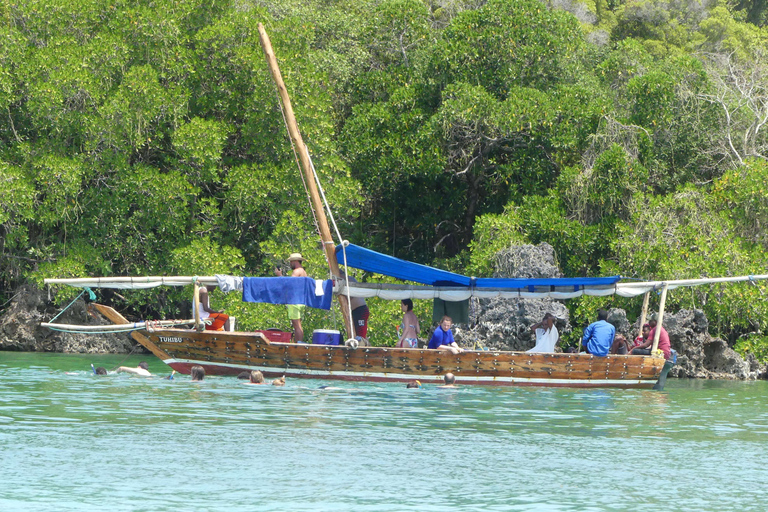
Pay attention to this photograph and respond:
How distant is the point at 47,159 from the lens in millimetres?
23953

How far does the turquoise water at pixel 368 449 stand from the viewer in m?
9.16

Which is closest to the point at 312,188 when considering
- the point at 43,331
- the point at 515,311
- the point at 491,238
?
the point at 515,311

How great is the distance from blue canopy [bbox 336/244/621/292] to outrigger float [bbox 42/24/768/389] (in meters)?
Answer: 0.02

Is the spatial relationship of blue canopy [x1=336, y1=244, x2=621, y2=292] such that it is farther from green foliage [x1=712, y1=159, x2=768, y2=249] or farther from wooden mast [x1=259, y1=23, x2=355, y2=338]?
green foliage [x1=712, y1=159, x2=768, y2=249]

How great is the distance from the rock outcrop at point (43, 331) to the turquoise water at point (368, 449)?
29.0 feet

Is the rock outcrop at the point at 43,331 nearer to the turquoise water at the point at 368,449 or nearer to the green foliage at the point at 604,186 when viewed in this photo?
the turquoise water at the point at 368,449

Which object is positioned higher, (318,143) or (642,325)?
(318,143)

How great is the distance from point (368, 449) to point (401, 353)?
674 cm

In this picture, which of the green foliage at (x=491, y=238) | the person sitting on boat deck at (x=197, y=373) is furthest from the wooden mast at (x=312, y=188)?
the green foliage at (x=491, y=238)

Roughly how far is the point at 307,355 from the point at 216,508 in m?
9.76

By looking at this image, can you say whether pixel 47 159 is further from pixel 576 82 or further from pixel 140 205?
pixel 576 82

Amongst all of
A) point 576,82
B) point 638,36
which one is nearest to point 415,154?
point 576,82

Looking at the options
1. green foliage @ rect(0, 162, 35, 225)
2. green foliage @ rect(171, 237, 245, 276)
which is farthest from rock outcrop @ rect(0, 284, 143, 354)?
green foliage @ rect(171, 237, 245, 276)

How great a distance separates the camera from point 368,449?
11531 millimetres
